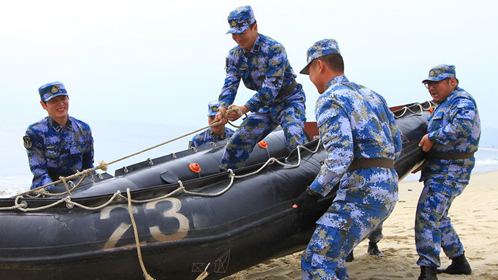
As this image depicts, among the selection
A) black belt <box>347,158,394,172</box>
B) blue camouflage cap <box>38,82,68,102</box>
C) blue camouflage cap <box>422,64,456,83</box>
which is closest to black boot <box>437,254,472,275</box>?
blue camouflage cap <box>422,64,456,83</box>

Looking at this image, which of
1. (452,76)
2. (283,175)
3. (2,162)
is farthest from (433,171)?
(2,162)

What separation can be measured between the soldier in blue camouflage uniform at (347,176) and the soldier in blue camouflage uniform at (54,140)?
250cm

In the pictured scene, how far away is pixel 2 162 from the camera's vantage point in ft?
59.8

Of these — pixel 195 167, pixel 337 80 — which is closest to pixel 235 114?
pixel 195 167

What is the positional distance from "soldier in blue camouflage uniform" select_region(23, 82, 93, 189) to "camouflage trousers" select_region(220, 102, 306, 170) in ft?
4.53

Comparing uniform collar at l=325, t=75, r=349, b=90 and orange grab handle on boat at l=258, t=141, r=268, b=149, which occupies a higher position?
uniform collar at l=325, t=75, r=349, b=90

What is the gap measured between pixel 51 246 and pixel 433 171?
284 cm

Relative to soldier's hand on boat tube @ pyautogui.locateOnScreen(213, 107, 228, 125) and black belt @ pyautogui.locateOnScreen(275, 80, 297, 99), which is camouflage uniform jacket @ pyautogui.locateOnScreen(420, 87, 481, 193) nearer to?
black belt @ pyautogui.locateOnScreen(275, 80, 297, 99)

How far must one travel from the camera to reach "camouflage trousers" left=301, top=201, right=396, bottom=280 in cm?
260

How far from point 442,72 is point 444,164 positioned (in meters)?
0.74

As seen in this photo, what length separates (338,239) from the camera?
103 inches

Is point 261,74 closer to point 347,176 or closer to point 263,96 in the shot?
point 263,96

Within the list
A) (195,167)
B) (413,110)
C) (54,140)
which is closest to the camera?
(54,140)

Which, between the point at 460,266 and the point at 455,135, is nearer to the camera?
the point at 455,135
